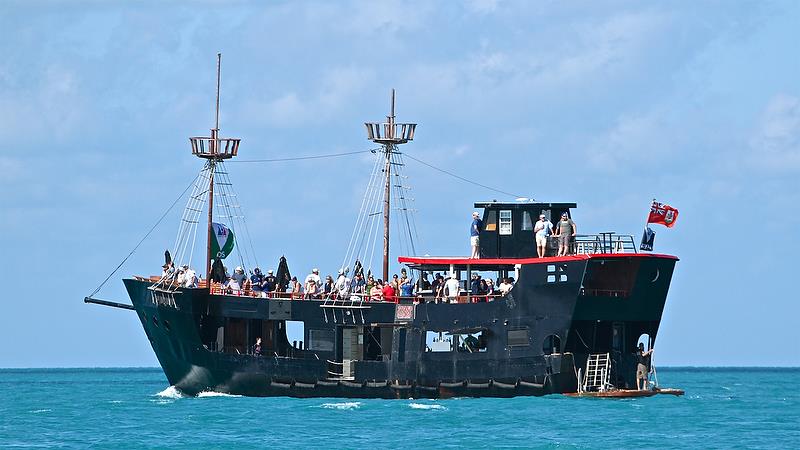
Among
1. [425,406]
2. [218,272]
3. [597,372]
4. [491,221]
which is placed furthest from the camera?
[218,272]

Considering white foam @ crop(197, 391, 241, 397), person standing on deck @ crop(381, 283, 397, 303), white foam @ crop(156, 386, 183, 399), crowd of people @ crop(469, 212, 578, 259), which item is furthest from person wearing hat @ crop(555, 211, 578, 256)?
white foam @ crop(156, 386, 183, 399)

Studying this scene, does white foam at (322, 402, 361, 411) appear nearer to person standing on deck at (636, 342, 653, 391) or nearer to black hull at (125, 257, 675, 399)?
black hull at (125, 257, 675, 399)

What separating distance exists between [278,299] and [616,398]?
1137 cm

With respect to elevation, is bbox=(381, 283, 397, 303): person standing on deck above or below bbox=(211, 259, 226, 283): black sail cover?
below

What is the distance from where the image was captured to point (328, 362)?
54.9 m

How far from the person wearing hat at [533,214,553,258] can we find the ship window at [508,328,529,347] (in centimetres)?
265

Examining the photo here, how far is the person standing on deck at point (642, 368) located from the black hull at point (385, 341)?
106 centimetres

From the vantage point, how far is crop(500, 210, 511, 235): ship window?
54.4 metres

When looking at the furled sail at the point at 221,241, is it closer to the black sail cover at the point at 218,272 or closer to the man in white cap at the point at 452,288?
the black sail cover at the point at 218,272

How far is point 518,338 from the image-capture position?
52.0 m

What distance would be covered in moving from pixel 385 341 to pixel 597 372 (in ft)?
22.8

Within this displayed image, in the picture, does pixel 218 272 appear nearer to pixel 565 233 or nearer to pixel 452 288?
pixel 452 288

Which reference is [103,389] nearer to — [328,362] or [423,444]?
[328,362]

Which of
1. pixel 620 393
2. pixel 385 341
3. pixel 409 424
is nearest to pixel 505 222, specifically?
pixel 385 341
